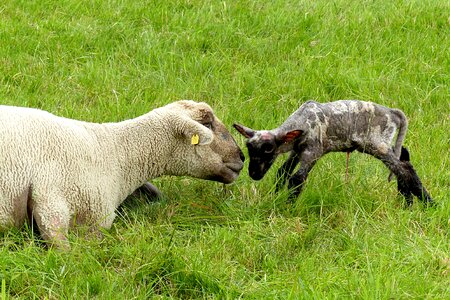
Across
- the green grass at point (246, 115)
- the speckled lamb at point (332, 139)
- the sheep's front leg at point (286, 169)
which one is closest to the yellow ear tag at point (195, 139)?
the speckled lamb at point (332, 139)

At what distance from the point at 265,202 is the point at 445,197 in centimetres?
137

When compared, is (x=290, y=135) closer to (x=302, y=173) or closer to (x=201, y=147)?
(x=302, y=173)

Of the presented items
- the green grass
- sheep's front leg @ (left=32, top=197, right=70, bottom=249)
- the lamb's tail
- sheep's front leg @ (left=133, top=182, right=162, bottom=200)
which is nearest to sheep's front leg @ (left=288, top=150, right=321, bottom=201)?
the green grass

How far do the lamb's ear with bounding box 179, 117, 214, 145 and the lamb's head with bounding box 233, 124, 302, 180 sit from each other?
0.80ft

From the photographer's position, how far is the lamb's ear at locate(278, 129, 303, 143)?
6223 mm

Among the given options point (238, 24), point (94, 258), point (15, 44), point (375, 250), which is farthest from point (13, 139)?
point (238, 24)

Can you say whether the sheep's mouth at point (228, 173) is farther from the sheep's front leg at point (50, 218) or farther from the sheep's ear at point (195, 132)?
the sheep's front leg at point (50, 218)

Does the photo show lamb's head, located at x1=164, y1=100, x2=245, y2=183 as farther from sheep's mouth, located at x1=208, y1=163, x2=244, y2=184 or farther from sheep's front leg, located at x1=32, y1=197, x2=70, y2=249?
sheep's front leg, located at x1=32, y1=197, x2=70, y2=249

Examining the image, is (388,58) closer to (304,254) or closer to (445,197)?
(445,197)

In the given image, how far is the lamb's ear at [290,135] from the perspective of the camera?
6.22 m

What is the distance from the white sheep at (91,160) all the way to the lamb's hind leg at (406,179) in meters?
1.11

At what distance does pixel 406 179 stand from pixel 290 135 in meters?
0.96

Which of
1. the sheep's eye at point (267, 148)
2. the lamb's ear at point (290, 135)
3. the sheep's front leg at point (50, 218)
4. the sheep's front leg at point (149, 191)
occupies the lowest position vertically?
the sheep's front leg at point (149, 191)

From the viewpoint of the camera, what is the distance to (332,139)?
6.51m
